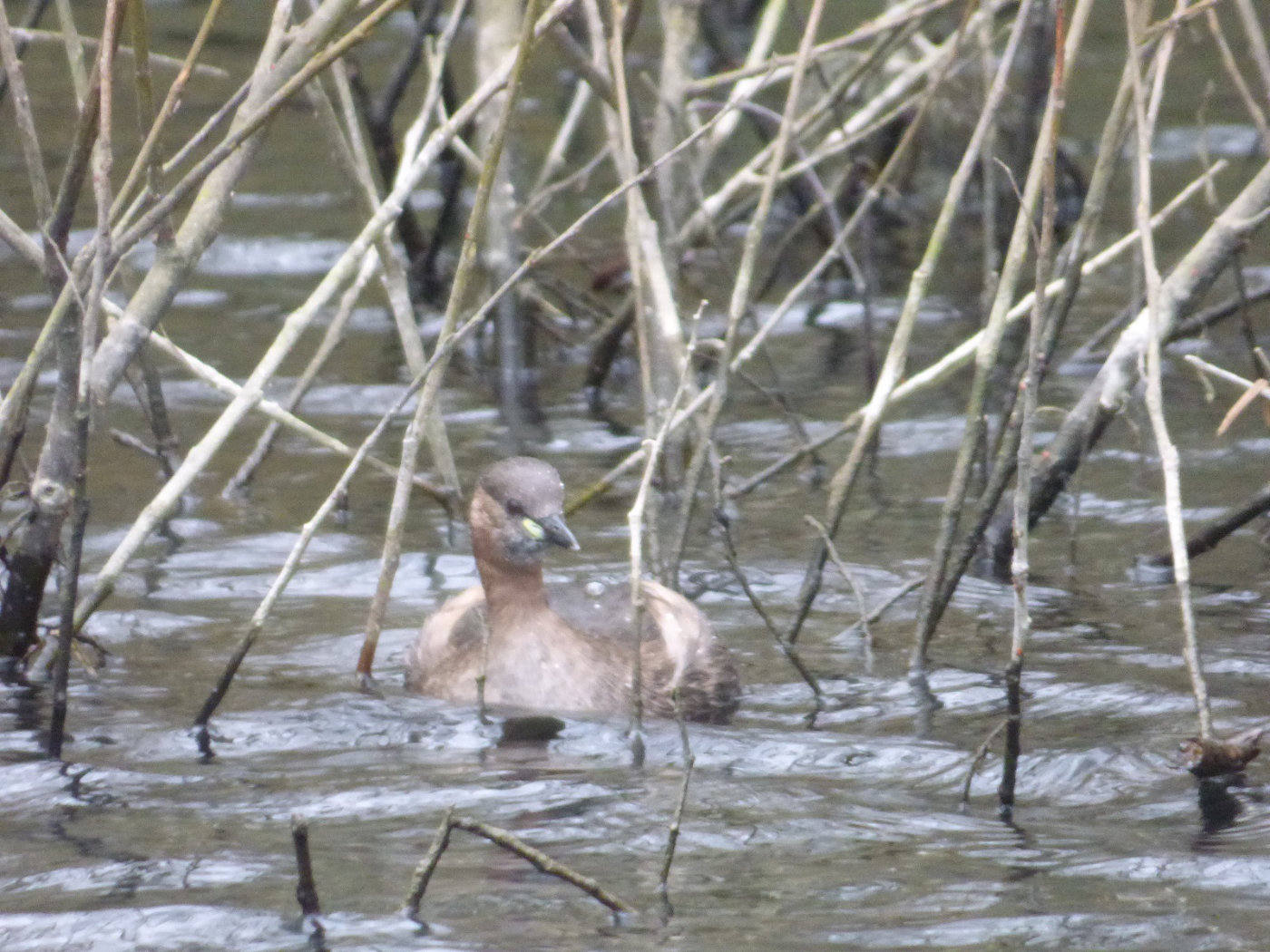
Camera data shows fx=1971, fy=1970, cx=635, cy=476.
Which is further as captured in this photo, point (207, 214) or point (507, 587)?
point (507, 587)

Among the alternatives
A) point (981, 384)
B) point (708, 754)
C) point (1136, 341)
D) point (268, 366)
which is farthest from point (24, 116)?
point (1136, 341)

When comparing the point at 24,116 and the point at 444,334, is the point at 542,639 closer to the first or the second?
the point at 444,334

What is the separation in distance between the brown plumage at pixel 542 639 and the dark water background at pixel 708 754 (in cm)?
17

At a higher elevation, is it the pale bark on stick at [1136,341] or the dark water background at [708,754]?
the pale bark on stick at [1136,341]

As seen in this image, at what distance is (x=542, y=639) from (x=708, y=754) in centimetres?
78

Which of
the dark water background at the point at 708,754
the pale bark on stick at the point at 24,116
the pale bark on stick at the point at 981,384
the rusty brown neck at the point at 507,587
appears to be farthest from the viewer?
the rusty brown neck at the point at 507,587

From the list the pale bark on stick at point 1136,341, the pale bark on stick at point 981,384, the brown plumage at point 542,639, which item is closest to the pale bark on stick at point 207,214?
the brown plumage at point 542,639

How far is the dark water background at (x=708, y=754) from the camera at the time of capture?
13.2 ft

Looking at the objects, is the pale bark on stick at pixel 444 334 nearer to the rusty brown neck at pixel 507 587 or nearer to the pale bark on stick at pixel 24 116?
the rusty brown neck at pixel 507 587

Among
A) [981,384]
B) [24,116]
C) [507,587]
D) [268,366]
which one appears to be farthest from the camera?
[507,587]

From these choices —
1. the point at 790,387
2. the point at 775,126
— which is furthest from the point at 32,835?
the point at 775,126

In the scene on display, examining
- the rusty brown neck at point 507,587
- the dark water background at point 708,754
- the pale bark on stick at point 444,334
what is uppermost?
the pale bark on stick at point 444,334

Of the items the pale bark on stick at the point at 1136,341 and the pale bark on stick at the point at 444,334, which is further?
the pale bark on stick at the point at 1136,341

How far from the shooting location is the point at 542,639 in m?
5.70
